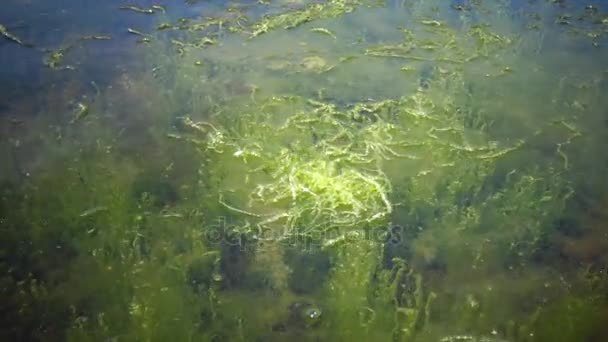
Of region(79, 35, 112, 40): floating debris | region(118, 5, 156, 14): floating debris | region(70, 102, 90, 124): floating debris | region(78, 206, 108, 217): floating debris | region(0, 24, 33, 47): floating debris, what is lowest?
region(78, 206, 108, 217): floating debris

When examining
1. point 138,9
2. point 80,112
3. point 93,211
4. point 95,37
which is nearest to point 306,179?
point 93,211

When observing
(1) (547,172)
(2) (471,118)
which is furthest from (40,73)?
(1) (547,172)

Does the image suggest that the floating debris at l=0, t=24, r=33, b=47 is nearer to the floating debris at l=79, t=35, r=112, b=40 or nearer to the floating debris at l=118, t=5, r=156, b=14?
the floating debris at l=79, t=35, r=112, b=40

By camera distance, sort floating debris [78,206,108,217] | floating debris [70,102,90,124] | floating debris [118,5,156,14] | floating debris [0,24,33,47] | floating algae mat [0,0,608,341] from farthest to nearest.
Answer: floating debris [118,5,156,14], floating debris [0,24,33,47], floating debris [70,102,90,124], floating debris [78,206,108,217], floating algae mat [0,0,608,341]

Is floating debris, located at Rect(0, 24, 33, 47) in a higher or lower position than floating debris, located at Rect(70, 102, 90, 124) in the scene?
higher

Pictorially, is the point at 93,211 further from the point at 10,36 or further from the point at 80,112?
the point at 10,36

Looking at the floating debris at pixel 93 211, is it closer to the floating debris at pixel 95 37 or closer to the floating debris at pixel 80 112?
the floating debris at pixel 80 112

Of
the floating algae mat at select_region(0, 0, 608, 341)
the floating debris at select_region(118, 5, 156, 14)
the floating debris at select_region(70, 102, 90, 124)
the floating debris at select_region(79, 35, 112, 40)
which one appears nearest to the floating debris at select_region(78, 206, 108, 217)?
the floating algae mat at select_region(0, 0, 608, 341)

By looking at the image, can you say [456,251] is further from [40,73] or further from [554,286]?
[40,73]
